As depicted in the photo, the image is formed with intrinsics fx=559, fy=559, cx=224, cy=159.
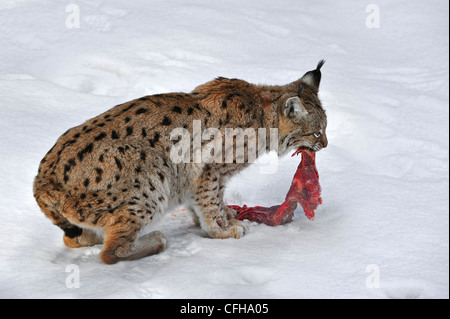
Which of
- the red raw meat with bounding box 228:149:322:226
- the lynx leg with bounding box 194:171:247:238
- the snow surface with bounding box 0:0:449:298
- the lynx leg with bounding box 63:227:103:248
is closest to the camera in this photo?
the snow surface with bounding box 0:0:449:298

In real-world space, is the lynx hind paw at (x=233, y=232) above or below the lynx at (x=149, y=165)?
below

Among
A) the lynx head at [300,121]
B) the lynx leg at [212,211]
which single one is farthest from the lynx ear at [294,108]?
the lynx leg at [212,211]

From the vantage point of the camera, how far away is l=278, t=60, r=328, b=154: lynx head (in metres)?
5.05

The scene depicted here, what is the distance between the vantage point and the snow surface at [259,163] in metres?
4.13

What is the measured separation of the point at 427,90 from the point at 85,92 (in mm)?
4656

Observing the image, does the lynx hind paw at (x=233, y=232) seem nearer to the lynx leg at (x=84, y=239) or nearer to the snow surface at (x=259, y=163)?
the snow surface at (x=259, y=163)

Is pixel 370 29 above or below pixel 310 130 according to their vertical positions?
above

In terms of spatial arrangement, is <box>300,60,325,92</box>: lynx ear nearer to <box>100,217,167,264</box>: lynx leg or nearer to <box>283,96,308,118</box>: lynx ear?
<box>283,96,308,118</box>: lynx ear

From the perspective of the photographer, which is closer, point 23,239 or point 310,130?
point 23,239

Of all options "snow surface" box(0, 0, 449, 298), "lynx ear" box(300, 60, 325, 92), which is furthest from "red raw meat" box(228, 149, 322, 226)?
"lynx ear" box(300, 60, 325, 92)

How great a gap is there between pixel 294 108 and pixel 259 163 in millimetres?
1347

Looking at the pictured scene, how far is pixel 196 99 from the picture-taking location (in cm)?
497

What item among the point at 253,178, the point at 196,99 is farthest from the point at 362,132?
the point at 196,99

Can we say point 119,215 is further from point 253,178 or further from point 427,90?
point 427,90
